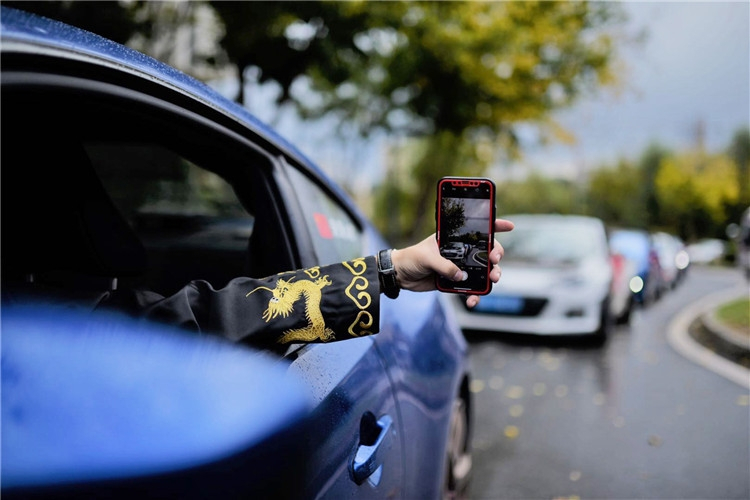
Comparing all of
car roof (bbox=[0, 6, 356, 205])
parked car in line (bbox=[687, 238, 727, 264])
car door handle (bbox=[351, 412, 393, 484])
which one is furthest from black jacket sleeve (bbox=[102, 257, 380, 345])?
parked car in line (bbox=[687, 238, 727, 264])

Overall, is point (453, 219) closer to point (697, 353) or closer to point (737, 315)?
point (697, 353)

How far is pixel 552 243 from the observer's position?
27.2ft

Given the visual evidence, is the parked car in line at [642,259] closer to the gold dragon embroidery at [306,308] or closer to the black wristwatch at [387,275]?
the black wristwatch at [387,275]

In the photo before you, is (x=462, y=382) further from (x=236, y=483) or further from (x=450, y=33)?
(x=450, y=33)

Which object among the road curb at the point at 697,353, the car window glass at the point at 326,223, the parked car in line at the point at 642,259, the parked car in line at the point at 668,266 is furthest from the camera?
the parked car in line at the point at 668,266

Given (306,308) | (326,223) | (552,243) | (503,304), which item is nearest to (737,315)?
(552,243)

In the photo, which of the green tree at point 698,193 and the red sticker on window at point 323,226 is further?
the green tree at point 698,193

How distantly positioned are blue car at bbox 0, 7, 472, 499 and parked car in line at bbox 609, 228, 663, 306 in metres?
10.5

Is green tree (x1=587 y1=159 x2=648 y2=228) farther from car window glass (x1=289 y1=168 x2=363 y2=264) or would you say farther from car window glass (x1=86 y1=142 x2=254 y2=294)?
car window glass (x1=289 y1=168 x2=363 y2=264)

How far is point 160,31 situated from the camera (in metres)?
10.0

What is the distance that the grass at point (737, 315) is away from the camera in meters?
7.76

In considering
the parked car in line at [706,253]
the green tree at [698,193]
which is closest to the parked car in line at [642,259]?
the parked car in line at [706,253]

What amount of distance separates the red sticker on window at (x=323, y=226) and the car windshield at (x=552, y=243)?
6.07 metres

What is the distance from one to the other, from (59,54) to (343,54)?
10860 millimetres
